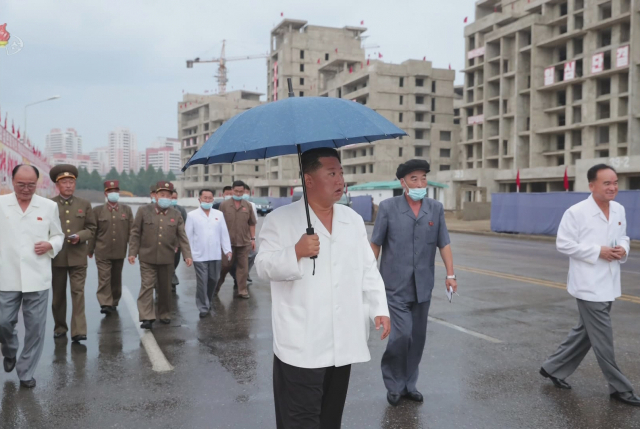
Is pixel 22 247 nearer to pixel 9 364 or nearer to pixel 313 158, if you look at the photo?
pixel 9 364

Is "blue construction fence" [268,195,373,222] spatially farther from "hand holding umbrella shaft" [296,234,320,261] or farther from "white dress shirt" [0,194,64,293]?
"hand holding umbrella shaft" [296,234,320,261]

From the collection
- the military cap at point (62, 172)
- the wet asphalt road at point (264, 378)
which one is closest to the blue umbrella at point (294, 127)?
the wet asphalt road at point (264, 378)

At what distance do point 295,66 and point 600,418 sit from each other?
103m

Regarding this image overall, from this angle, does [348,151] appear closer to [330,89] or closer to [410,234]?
[330,89]

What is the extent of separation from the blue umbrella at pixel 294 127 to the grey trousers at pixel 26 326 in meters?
3.02

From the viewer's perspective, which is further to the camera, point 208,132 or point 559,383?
point 208,132

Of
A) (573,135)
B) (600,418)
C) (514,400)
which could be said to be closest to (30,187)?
(514,400)

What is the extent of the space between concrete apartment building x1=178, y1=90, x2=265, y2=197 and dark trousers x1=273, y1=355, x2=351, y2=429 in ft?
330

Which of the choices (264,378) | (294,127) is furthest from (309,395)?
(264,378)

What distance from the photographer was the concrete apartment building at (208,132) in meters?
115

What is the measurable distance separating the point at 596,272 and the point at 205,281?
17.6ft

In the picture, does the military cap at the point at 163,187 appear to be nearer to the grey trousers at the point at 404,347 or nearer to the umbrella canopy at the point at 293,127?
the grey trousers at the point at 404,347

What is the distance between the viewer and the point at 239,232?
10.3 m

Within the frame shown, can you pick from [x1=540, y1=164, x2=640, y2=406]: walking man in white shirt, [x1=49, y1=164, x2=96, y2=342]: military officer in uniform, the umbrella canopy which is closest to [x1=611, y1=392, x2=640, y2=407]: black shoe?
[x1=540, y1=164, x2=640, y2=406]: walking man in white shirt
